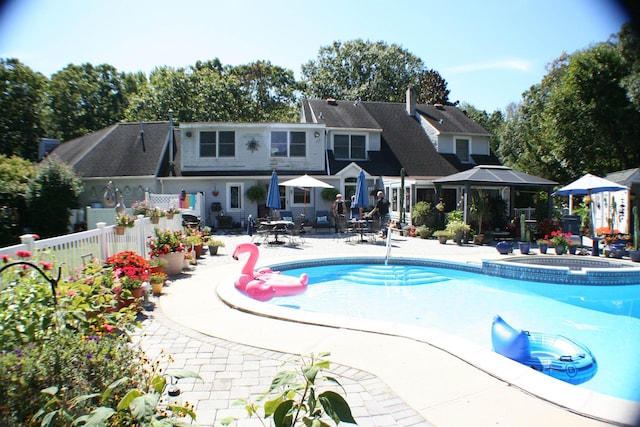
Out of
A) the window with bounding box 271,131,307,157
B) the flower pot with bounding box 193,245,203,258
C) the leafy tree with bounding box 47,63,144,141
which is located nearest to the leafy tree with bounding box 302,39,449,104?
the leafy tree with bounding box 47,63,144,141

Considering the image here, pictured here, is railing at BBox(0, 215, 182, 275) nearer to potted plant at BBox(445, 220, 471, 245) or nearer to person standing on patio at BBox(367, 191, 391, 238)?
person standing on patio at BBox(367, 191, 391, 238)

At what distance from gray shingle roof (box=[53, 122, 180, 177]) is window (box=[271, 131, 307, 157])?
5.62 m

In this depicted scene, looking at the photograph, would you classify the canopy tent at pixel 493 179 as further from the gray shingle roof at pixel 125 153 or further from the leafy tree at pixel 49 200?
the leafy tree at pixel 49 200

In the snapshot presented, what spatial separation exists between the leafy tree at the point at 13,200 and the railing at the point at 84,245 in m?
8.63

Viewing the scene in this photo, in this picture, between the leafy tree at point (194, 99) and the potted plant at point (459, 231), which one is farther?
the leafy tree at point (194, 99)

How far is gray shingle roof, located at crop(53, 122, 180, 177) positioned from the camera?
22344mm

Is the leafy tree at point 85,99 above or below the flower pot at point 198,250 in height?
above

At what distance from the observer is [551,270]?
451 inches

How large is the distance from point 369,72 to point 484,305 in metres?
40.2

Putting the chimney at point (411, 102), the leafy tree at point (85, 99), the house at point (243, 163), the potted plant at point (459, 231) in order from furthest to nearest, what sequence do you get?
the leafy tree at point (85, 99) < the chimney at point (411, 102) < the house at point (243, 163) < the potted plant at point (459, 231)

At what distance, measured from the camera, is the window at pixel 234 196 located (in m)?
22.2

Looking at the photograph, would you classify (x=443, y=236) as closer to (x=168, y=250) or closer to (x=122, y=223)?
(x=168, y=250)

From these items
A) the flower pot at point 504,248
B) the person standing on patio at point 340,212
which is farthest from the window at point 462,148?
the flower pot at point 504,248

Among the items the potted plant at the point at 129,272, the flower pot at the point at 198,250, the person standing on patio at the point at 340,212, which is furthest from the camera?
the person standing on patio at the point at 340,212
